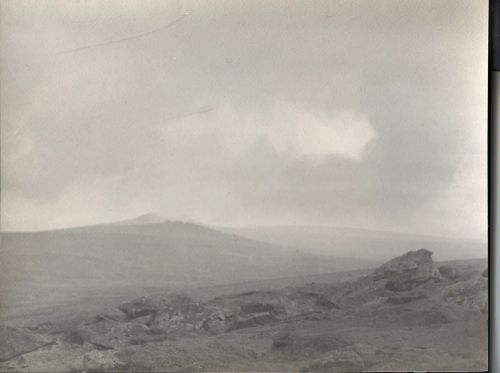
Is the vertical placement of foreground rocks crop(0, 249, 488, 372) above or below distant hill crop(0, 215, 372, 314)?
below

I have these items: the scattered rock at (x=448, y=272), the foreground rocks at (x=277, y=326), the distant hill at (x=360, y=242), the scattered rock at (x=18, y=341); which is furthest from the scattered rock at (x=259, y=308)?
the scattered rock at (x=18, y=341)

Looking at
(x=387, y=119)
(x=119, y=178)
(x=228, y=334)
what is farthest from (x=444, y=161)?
(x=119, y=178)

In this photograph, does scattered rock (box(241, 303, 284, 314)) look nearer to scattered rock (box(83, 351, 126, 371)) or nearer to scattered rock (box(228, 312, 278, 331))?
scattered rock (box(228, 312, 278, 331))

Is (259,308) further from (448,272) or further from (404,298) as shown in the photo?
(448,272)

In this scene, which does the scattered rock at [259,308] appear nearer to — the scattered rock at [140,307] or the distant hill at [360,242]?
the distant hill at [360,242]

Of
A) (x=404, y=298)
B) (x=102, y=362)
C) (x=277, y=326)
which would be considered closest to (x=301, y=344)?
(x=277, y=326)

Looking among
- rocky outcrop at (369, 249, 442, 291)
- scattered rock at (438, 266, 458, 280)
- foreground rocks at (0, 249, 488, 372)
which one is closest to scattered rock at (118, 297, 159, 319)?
foreground rocks at (0, 249, 488, 372)
